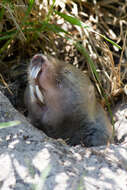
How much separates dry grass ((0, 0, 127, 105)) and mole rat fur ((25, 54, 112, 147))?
0.20m

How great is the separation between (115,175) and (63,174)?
28cm

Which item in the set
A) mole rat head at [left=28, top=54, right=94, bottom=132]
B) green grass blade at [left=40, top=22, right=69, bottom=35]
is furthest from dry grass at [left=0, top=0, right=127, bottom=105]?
mole rat head at [left=28, top=54, right=94, bottom=132]

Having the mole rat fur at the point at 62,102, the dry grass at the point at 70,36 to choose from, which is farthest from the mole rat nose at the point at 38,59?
the dry grass at the point at 70,36

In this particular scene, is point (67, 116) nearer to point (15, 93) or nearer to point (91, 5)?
point (15, 93)

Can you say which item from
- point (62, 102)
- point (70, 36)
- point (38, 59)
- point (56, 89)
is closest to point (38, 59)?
point (38, 59)

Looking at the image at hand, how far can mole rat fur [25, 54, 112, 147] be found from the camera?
216cm

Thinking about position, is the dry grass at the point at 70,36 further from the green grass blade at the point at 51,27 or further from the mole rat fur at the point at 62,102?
the mole rat fur at the point at 62,102

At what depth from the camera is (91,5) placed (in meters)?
3.18

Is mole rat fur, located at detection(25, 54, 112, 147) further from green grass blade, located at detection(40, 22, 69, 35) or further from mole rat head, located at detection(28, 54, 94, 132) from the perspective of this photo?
green grass blade, located at detection(40, 22, 69, 35)

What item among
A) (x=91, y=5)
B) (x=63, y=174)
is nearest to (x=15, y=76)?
(x=91, y=5)

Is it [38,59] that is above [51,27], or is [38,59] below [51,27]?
below

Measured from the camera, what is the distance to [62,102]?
2211 millimetres

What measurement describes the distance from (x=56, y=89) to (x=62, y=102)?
11cm

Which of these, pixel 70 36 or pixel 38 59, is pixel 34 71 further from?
pixel 70 36
